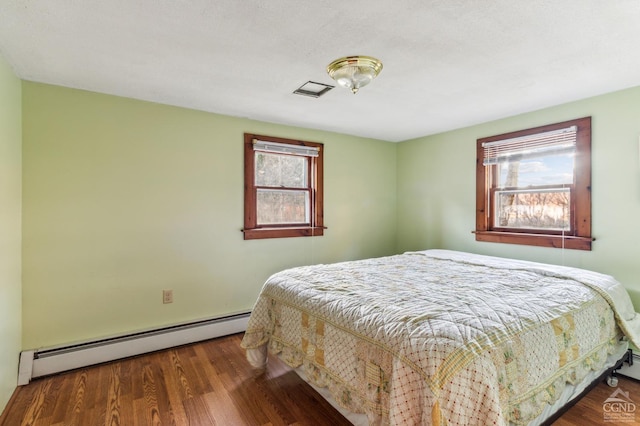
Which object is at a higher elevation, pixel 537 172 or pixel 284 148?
pixel 284 148

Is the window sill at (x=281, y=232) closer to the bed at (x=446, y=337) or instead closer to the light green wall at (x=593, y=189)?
the bed at (x=446, y=337)

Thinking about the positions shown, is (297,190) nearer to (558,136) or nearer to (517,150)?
(517,150)

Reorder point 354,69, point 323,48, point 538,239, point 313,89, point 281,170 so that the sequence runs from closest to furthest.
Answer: point 323,48, point 354,69, point 313,89, point 538,239, point 281,170

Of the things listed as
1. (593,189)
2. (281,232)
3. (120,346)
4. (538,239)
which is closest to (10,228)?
(120,346)

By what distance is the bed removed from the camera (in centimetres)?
126

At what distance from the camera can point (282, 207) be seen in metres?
3.59

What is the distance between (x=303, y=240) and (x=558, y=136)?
8.56ft

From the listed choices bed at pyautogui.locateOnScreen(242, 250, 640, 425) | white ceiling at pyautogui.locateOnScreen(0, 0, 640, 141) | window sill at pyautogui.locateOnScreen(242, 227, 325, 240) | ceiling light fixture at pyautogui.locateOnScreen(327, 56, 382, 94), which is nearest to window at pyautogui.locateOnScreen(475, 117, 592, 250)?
white ceiling at pyautogui.locateOnScreen(0, 0, 640, 141)

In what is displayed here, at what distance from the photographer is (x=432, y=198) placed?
3943 millimetres

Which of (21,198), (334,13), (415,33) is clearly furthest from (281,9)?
(21,198)

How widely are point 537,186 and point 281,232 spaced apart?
253cm

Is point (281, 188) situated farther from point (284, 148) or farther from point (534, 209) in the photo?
point (534, 209)

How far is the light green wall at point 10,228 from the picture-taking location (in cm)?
194

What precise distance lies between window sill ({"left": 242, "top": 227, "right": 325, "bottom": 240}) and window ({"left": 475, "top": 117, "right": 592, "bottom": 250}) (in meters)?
1.76
